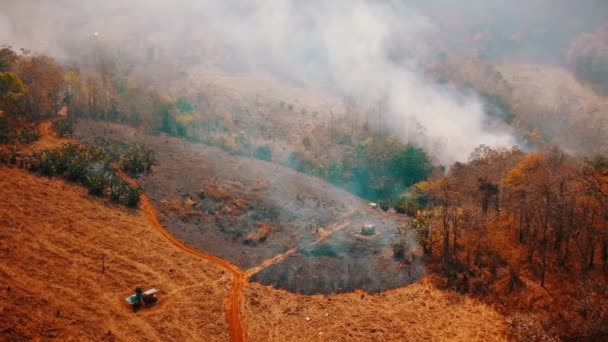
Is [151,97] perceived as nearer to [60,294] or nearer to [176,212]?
[176,212]

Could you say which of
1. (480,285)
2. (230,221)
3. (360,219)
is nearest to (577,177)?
(480,285)

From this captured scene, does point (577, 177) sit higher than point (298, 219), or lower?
higher

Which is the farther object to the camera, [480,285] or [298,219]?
[298,219]

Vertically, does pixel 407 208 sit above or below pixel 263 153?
below

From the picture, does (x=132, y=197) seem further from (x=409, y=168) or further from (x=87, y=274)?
(x=409, y=168)

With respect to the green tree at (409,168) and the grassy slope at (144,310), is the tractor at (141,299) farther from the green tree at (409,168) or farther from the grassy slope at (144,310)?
the green tree at (409,168)

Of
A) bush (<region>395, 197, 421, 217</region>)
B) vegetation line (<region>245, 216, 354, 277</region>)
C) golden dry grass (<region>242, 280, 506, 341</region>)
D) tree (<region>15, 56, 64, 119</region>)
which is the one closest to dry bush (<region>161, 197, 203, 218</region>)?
vegetation line (<region>245, 216, 354, 277</region>)

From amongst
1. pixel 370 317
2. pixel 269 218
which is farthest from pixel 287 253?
pixel 370 317

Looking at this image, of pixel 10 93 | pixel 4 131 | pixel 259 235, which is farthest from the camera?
pixel 10 93
